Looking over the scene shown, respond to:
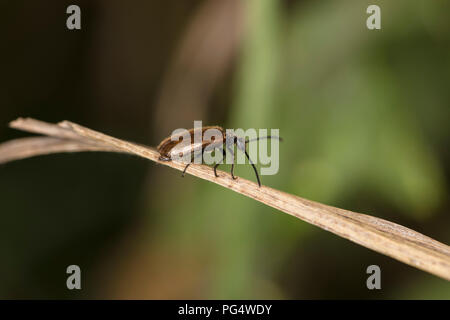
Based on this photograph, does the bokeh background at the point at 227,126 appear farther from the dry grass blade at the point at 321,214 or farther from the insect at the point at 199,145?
the dry grass blade at the point at 321,214

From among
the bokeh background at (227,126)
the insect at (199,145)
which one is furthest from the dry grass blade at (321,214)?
the bokeh background at (227,126)

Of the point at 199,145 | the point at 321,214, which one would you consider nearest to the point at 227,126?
the point at 199,145

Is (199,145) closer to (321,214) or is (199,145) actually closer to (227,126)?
(227,126)

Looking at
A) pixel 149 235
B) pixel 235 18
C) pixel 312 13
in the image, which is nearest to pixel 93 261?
pixel 149 235

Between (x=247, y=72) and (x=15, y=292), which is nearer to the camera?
(x=247, y=72)

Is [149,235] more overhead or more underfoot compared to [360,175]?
more underfoot

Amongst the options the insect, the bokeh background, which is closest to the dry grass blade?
the insect

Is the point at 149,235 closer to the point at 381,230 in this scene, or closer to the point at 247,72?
the point at 247,72
